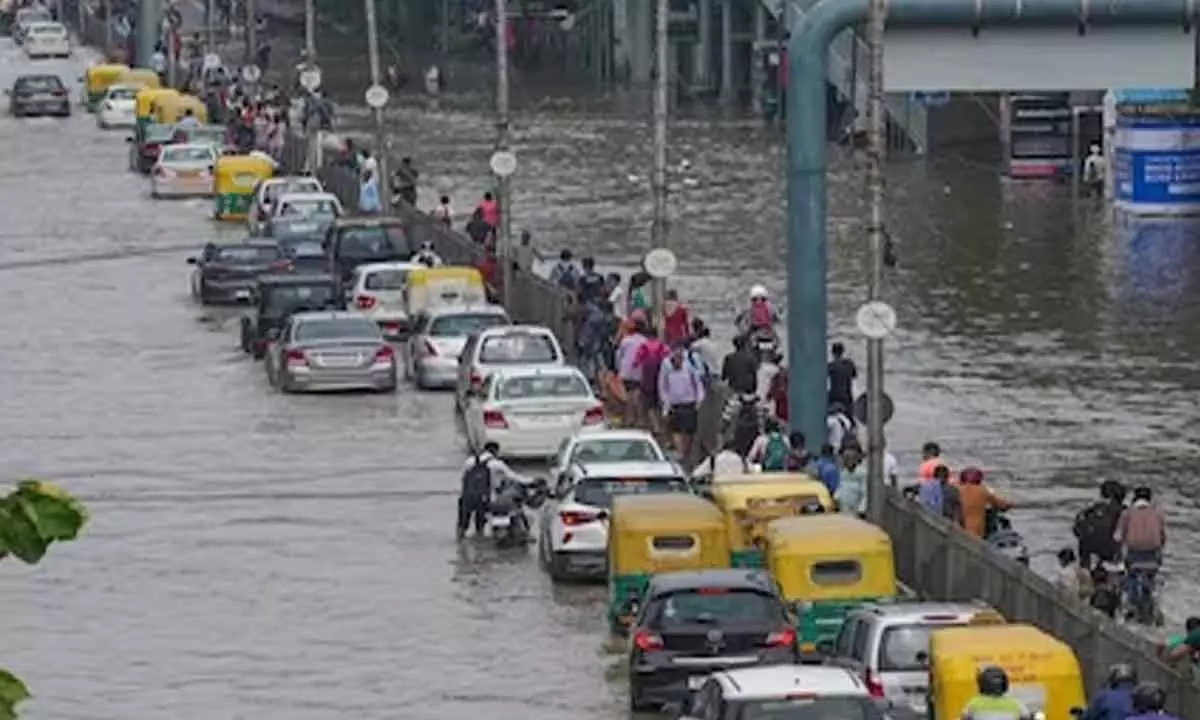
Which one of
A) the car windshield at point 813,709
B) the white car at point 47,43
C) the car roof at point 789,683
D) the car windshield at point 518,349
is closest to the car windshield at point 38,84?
the white car at point 47,43

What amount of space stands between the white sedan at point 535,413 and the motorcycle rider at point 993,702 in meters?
18.0

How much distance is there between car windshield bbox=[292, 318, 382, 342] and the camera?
44750 millimetres

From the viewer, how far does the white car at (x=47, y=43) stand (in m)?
116

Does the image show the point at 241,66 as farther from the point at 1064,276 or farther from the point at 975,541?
the point at 975,541

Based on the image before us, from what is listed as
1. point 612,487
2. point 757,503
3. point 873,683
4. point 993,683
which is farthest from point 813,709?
point 612,487

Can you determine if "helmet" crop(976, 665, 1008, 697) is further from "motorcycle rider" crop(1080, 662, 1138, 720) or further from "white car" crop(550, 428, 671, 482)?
"white car" crop(550, 428, 671, 482)

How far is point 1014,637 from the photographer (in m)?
21.2

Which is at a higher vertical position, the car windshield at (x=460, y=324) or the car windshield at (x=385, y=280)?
the car windshield at (x=385, y=280)

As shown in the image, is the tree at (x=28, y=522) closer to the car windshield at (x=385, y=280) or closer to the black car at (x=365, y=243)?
the car windshield at (x=385, y=280)

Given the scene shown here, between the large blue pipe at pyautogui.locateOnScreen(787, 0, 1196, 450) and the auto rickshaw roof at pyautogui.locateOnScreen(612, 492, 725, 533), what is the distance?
234 inches

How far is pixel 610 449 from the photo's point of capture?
3338 cm

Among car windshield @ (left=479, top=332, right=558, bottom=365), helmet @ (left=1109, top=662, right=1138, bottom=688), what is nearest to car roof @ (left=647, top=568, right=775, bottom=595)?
helmet @ (left=1109, top=662, right=1138, bottom=688)

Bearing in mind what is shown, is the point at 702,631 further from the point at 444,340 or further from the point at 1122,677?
the point at 444,340

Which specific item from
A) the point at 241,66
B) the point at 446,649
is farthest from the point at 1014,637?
the point at 241,66
